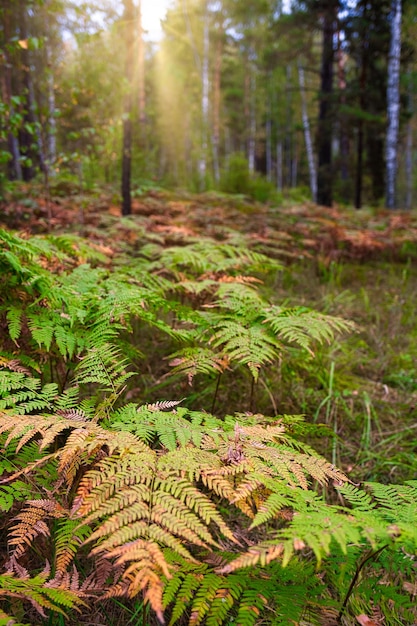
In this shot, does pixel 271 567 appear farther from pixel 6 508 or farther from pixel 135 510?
pixel 6 508

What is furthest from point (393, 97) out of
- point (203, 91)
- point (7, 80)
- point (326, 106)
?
point (203, 91)

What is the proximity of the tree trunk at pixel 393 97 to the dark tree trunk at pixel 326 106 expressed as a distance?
5.31 ft

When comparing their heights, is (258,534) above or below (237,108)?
below

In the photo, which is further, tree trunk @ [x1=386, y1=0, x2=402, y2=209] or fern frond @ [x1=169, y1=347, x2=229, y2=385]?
tree trunk @ [x1=386, y1=0, x2=402, y2=209]

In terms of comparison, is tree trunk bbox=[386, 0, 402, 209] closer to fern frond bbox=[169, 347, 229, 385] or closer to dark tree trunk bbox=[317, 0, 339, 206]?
dark tree trunk bbox=[317, 0, 339, 206]

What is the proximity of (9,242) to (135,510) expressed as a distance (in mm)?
1480

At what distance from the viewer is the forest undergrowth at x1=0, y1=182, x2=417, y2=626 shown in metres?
0.99

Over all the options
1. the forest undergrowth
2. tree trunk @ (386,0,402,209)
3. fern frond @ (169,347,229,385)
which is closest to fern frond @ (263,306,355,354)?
the forest undergrowth

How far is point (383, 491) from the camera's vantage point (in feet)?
4.00

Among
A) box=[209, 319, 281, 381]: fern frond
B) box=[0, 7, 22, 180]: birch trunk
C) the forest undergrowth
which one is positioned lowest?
the forest undergrowth

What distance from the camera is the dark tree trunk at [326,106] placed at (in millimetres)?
10163

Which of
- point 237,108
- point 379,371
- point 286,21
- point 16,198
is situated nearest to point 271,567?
point 379,371

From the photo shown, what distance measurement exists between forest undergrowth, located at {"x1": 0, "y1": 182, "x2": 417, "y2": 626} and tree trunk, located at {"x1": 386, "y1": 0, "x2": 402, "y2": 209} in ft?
29.9

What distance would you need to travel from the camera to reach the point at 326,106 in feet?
36.6
